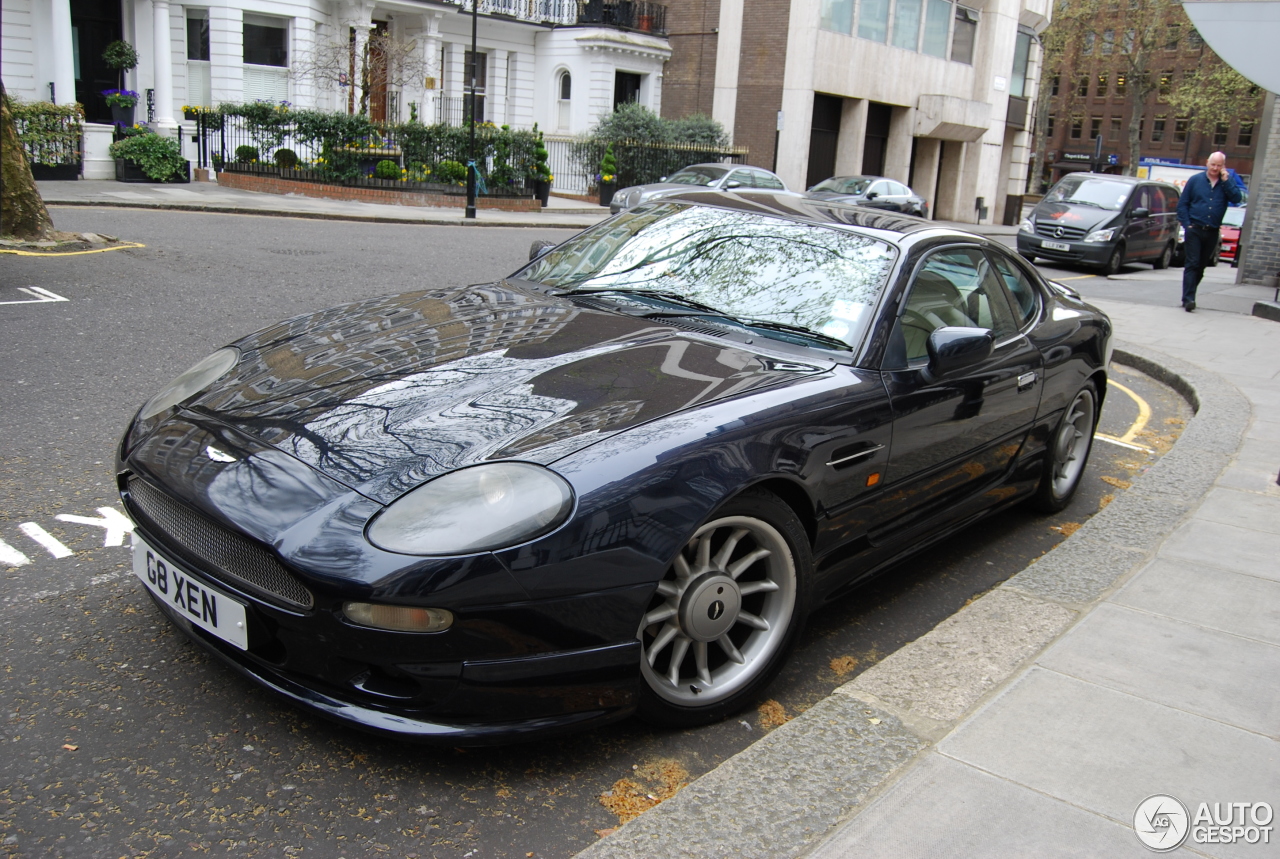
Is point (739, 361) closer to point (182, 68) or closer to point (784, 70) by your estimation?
point (182, 68)

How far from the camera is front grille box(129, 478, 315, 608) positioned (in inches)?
102

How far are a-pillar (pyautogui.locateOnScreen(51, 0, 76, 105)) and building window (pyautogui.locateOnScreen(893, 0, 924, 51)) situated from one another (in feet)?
83.6

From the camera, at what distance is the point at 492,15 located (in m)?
34.1

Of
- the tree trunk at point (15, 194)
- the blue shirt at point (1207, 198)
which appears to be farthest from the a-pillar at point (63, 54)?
the blue shirt at point (1207, 198)

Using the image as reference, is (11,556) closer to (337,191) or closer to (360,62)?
(337,191)

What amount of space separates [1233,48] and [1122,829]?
415 cm

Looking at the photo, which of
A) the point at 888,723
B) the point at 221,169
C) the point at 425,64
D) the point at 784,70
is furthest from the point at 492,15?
the point at 888,723

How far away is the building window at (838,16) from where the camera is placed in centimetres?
3316

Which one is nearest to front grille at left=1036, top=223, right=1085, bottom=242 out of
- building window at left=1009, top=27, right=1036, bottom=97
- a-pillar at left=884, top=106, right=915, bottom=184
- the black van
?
the black van

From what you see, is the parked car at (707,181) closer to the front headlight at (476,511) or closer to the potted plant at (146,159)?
the potted plant at (146,159)

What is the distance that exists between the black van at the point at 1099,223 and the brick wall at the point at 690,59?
1768 cm

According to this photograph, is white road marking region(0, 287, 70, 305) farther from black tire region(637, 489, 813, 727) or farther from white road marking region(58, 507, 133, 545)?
black tire region(637, 489, 813, 727)

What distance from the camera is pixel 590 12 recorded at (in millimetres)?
35812

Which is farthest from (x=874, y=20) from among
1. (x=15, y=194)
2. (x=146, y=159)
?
(x=15, y=194)
